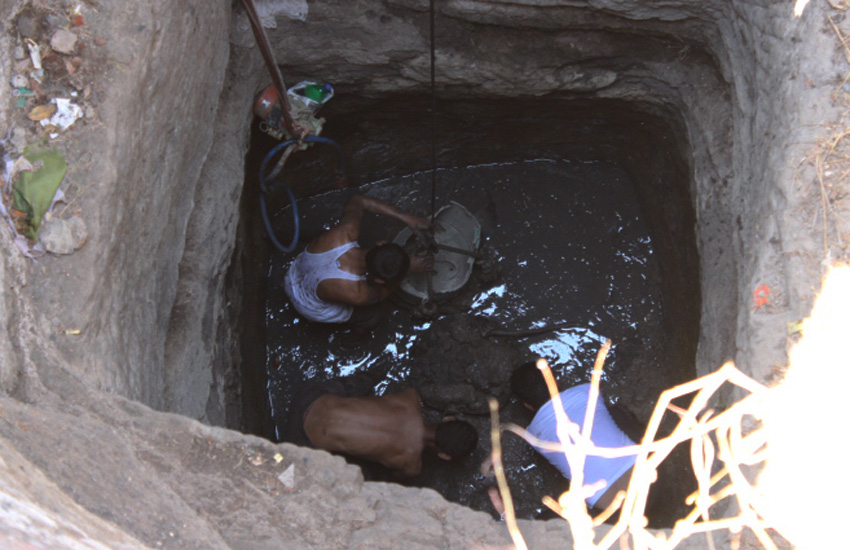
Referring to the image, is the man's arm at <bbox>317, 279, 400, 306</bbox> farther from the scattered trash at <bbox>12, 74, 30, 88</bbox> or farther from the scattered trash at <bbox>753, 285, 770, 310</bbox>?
the scattered trash at <bbox>753, 285, 770, 310</bbox>

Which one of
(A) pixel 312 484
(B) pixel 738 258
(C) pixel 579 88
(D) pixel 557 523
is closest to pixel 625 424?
(B) pixel 738 258

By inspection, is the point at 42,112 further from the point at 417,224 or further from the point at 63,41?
the point at 417,224

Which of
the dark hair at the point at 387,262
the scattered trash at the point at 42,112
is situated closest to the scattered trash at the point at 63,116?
the scattered trash at the point at 42,112

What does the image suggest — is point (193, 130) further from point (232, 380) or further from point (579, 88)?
point (579, 88)

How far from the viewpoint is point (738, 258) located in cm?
260

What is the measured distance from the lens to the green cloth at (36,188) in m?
1.90

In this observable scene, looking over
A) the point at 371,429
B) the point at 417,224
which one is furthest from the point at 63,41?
the point at 371,429

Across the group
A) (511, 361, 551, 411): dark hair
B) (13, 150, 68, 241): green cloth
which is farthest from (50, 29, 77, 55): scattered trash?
(511, 361, 551, 411): dark hair

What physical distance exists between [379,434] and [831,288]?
2.10 meters

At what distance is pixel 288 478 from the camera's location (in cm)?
196

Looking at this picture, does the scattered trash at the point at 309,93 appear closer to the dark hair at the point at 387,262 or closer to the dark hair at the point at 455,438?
the dark hair at the point at 387,262

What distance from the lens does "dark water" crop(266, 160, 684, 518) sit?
3.62m

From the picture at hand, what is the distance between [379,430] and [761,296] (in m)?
1.90

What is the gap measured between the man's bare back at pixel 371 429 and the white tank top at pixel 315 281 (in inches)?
19.1
